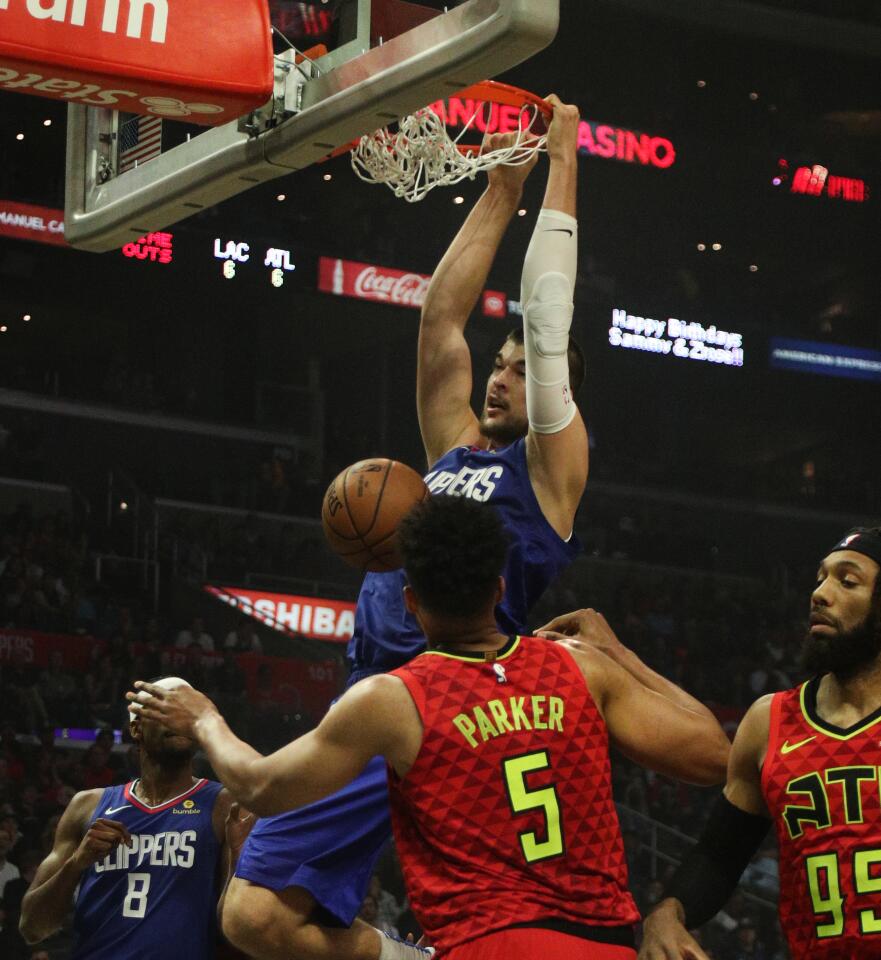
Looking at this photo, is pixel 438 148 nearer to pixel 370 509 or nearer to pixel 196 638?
pixel 370 509

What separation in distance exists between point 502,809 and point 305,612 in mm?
17111

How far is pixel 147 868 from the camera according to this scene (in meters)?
5.31

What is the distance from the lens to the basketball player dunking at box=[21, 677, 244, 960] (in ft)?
17.1

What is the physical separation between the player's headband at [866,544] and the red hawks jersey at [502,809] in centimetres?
88

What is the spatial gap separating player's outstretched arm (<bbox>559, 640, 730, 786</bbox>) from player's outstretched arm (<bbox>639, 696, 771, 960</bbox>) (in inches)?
4.1

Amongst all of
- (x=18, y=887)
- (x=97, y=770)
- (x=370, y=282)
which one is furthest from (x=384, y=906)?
(x=370, y=282)

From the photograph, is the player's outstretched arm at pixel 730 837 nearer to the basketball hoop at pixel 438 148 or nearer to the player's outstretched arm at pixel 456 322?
the player's outstretched arm at pixel 456 322

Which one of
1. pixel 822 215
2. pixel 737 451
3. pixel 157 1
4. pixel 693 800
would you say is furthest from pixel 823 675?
pixel 737 451

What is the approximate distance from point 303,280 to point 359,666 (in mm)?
18275

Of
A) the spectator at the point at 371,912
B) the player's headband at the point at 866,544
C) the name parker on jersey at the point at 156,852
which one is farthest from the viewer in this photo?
the spectator at the point at 371,912

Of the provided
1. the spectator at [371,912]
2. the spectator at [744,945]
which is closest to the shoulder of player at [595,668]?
A: the spectator at [371,912]

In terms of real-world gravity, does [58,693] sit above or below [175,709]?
below

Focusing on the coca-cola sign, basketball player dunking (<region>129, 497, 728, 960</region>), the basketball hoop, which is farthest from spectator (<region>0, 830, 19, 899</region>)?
the coca-cola sign

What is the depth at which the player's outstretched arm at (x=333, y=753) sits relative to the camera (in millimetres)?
3240
